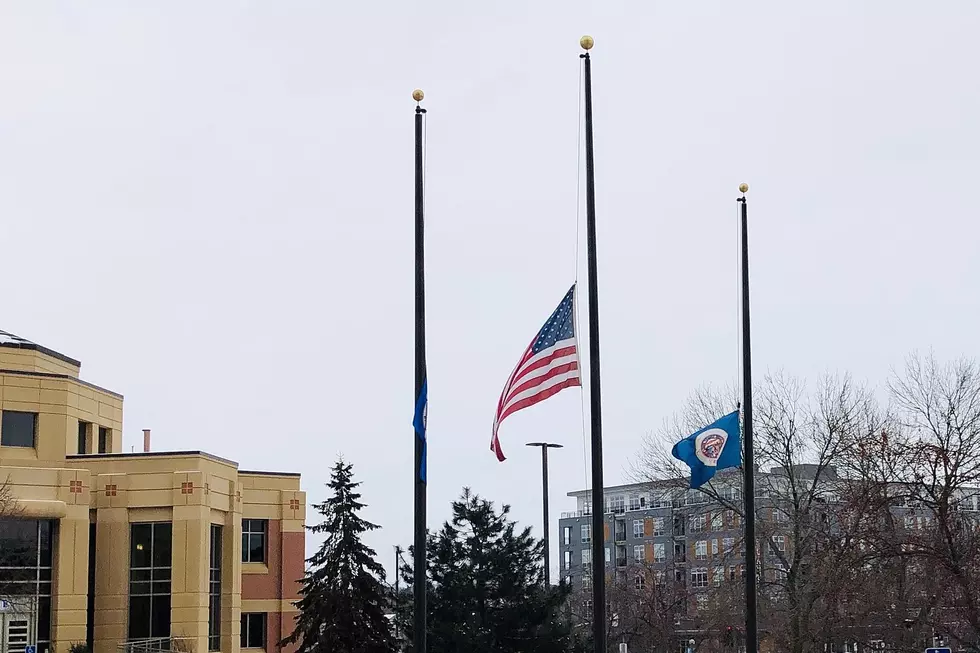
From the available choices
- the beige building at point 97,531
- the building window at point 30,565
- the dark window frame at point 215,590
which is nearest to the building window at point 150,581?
the beige building at point 97,531

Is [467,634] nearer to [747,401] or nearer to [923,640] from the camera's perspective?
[747,401]

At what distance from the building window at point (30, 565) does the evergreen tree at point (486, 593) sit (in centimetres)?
1346

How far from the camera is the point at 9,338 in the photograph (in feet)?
150

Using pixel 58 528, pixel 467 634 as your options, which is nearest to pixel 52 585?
pixel 58 528

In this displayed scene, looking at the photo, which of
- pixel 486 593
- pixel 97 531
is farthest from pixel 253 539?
pixel 486 593

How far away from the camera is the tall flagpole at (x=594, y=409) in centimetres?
1831

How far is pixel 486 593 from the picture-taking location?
103 ft

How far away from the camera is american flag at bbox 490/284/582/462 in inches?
765

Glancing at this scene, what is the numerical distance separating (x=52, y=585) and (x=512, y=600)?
15.3 metres

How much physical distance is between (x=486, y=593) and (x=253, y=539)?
19418mm

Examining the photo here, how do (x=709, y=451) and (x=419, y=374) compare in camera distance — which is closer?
(x=419, y=374)

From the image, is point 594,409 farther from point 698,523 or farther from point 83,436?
point 698,523

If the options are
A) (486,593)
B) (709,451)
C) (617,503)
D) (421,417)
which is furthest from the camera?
(617,503)

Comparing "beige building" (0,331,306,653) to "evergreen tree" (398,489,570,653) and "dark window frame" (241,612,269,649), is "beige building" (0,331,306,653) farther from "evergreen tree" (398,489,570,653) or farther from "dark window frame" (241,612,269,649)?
"evergreen tree" (398,489,570,653)
